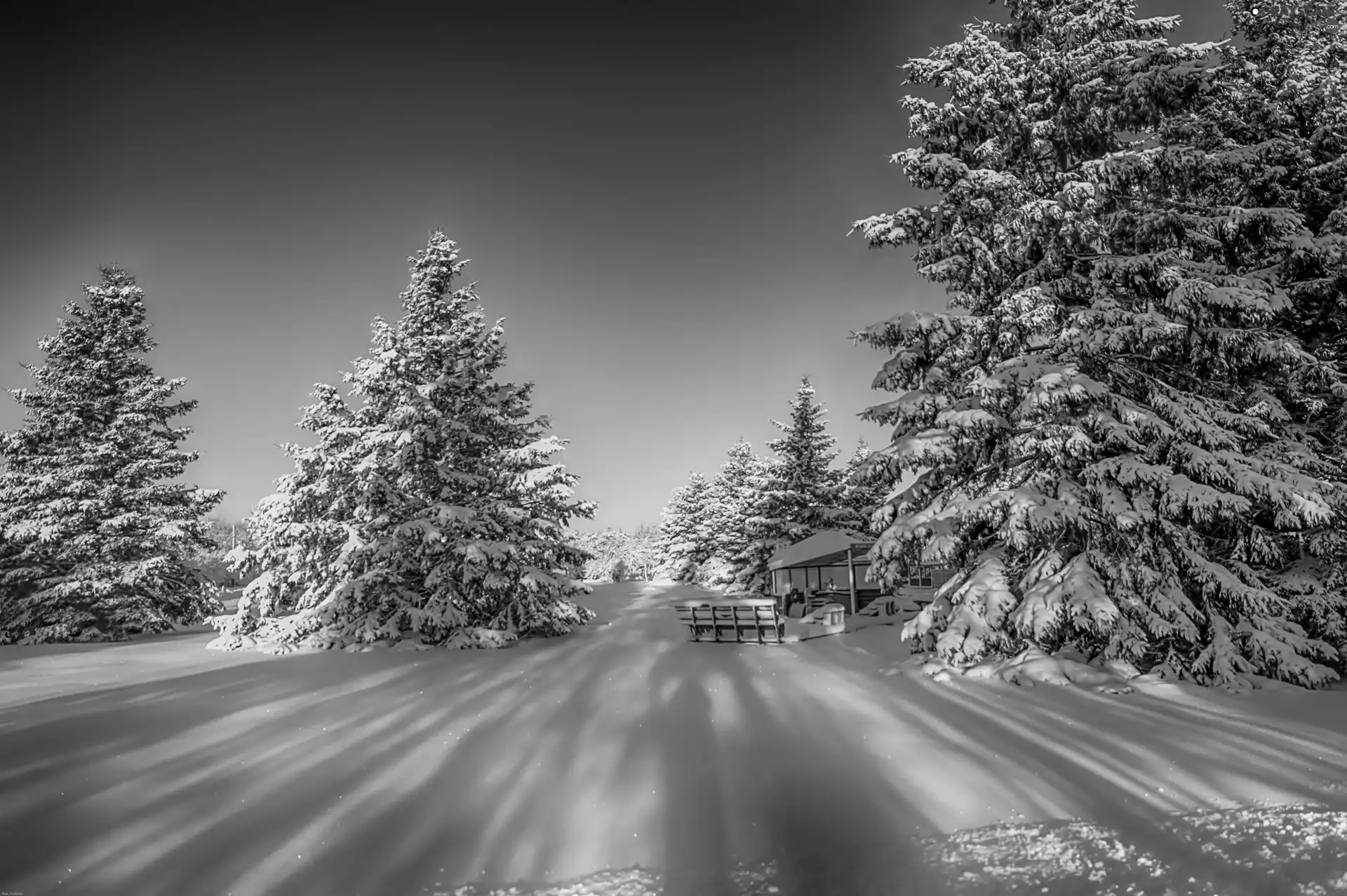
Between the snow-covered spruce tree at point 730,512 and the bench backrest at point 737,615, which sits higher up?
the snow-covered spruce tree at point 730,512

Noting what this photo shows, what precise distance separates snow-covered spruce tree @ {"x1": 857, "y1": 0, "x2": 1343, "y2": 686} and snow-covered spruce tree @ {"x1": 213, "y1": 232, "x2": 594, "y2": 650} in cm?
945

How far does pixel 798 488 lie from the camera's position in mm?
31500

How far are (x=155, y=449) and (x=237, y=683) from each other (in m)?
14.9

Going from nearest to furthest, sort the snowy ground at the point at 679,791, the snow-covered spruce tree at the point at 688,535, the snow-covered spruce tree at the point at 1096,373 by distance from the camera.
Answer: the snowy ground at the point at 679,791 → the snow-covered spruce tree at the point at 1096,373 → the snow-covered spruce tree at the point at 688,535

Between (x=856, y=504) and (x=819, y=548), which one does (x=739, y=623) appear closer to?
(x=819, y=548)

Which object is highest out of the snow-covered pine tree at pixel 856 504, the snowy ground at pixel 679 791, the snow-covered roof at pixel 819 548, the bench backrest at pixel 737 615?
the snow-covered pine tree at pixel 856 504

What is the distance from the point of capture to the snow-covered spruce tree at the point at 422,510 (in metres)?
16.1

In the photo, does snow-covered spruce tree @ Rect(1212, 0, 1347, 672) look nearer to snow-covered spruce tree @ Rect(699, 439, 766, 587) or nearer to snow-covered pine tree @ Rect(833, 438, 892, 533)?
snow-covered pine tree @ Rect(833, 438, 892, 533)

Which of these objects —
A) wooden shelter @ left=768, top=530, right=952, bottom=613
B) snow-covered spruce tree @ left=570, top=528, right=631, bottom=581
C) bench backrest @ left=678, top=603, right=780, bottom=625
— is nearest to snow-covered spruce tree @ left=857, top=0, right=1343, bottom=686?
bench backrest @ left=678, top=603, right=780, bottom=625

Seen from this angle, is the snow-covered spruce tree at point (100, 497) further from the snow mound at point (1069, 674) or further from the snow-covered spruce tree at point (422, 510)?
the snow mound at point (1069, 674)

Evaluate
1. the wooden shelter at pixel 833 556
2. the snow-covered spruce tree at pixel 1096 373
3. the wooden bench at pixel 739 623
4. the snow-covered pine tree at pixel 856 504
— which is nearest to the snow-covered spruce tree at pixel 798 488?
the snow-covered pine tree at pixel 856 504

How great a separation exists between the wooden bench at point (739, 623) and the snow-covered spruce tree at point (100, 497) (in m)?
16.4

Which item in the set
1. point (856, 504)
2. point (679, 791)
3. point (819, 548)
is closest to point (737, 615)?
point (819, 548)

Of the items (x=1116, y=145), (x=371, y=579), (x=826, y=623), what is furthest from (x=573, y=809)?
(x=826, y=623)
